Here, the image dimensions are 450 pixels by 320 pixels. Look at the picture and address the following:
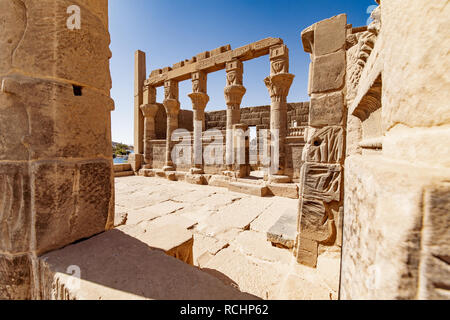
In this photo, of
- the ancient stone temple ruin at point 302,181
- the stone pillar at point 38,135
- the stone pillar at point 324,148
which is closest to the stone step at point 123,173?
the ancient stone temple ruin at point 302,181

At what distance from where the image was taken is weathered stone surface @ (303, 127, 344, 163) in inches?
83.9

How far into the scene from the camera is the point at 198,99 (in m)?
7.92

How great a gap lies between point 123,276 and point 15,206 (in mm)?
758

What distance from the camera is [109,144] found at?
1.48 metres

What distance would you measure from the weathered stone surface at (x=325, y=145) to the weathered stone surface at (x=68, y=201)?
2190mm

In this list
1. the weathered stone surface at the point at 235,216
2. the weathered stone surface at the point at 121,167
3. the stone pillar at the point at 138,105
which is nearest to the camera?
the weathered stone surface at the point at 235,216

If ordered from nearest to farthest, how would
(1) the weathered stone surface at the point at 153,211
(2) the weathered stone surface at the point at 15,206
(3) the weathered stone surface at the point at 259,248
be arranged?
(2) the weathered stone surface at the point at 15,206, (3) the weathered stone surface at the point at 259,248, (1) the weathered stone surface at the point at 153,211

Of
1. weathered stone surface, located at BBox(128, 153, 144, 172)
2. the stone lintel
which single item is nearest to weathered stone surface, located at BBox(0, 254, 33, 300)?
the stone lintel

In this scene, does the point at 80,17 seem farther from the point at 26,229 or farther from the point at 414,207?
the point at 414,207

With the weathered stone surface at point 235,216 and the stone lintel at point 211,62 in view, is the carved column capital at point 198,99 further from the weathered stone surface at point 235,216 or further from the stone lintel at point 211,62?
the weathered stone surface at point 235,216

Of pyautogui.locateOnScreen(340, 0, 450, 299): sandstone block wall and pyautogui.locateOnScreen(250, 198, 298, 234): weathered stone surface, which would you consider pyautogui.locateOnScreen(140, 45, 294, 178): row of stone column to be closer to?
pyautogui.locateOnScreen(250, 198, 298, 234): weathered stone surface

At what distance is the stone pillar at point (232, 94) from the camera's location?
692cm
